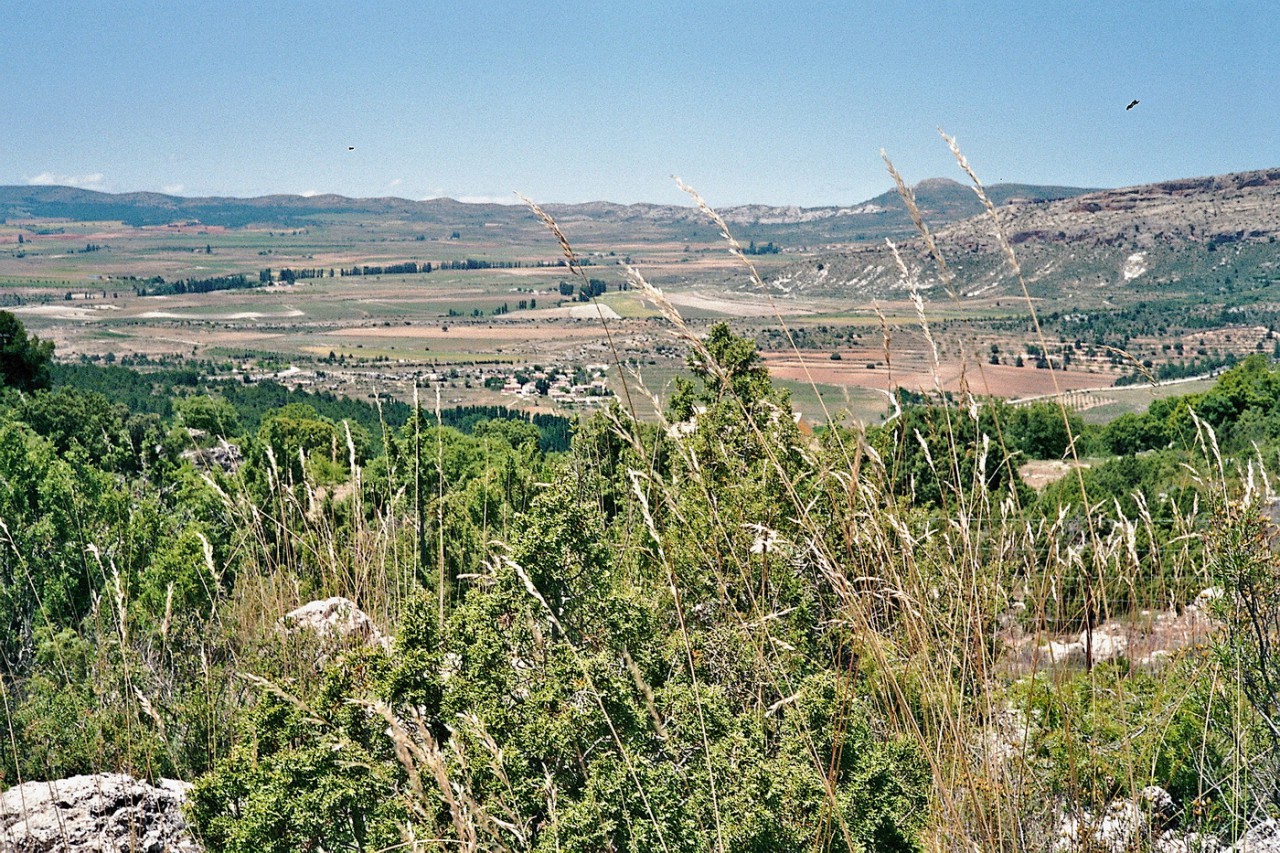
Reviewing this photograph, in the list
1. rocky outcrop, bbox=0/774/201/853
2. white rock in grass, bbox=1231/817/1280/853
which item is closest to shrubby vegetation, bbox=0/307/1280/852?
white rock in grass, bbox=1231/817/1280/853

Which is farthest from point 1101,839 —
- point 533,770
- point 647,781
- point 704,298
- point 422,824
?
point 704,298

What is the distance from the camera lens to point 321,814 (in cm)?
292

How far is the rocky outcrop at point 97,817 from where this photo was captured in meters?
3.66

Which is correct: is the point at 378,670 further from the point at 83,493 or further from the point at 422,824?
the point at 83,493

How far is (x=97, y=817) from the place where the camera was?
382cm

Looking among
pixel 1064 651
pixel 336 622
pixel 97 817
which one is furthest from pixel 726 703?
pixel 97 817

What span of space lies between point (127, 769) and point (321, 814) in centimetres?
219

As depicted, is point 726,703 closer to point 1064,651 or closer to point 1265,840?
point 1064,651

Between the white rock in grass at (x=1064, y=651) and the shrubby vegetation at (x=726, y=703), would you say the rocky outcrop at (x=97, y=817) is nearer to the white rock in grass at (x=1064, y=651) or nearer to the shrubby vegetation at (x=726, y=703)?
the shrubby vegetation at (x=726, y=703)

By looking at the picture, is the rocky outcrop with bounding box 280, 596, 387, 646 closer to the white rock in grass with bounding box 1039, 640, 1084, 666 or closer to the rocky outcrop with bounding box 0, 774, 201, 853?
the rocky outcrop with bounding box 0, 774, 201, 853

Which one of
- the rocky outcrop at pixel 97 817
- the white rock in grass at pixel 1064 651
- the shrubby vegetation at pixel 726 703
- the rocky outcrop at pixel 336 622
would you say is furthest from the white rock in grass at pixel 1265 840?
the rocky outcrop at pixel 97 817

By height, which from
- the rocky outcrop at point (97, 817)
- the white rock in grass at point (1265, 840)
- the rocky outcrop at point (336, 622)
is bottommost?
the rocky outcrop at point (97, 817)

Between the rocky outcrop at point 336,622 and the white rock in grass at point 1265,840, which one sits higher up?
the rocky outcrop at point 336,622

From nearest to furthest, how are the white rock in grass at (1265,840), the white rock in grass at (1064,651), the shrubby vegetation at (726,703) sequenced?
the shrubby vegetation at (726,703), the white rock in grass at (1265,840), the white rock in grass at (1064,651)
